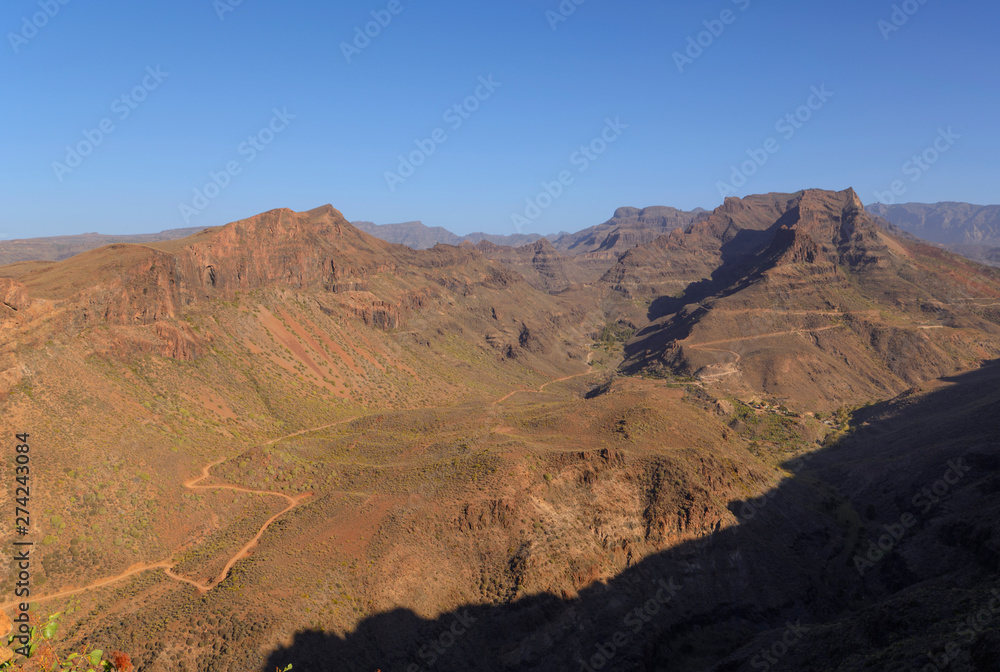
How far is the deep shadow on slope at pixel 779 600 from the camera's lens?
34.4 m

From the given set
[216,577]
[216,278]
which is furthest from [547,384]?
[216,577]

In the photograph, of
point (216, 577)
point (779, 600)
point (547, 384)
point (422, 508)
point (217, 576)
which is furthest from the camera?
point (547, 384)

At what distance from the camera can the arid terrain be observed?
38.7m

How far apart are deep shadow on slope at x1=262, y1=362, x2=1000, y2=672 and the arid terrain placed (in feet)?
0.68

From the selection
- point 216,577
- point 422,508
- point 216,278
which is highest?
point 216,278

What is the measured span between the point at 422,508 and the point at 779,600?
3240 cm

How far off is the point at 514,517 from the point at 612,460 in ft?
40.0

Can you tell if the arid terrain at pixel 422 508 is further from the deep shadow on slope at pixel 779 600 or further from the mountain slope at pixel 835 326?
the mountain slope at pixel 835 326

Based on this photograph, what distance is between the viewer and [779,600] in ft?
160

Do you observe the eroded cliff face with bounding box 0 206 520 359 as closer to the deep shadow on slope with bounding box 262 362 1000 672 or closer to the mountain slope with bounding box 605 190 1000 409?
the deep shadow on slope with bounding box 262 362 1000 672

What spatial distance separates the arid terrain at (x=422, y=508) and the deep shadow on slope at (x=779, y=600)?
207mm

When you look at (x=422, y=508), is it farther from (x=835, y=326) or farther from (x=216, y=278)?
(x=835, y=326)

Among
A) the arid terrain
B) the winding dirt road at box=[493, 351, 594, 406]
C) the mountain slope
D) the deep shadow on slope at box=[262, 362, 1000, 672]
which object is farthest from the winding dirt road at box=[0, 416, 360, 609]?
the mountain slope

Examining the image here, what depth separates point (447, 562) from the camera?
45719 mm
